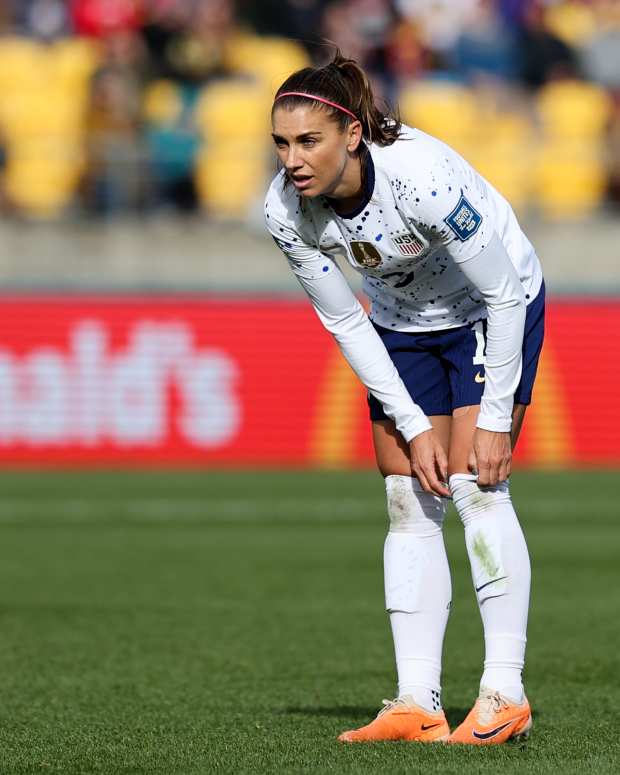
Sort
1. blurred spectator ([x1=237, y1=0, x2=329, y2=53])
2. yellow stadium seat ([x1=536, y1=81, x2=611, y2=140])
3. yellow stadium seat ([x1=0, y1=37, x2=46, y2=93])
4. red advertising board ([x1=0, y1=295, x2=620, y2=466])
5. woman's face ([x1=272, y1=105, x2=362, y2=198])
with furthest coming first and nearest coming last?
blurred spectator ([x1=237, y1=0, x2=329, y2=53]) < yellow stadium seat ([x1=0, y1=37, x2=46, y2=93]) < yellow stadium seat ([x1=536, y1=81, x2=611, y2=140]) < red advertising board ([x1=0, y1=295, x2=620, y2=466]) < woman's face ([x1=272, y1=105, x2=362, y2=198])

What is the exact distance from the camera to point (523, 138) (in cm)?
1656

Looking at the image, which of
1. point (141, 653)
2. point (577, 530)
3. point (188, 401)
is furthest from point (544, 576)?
point (188, 401)

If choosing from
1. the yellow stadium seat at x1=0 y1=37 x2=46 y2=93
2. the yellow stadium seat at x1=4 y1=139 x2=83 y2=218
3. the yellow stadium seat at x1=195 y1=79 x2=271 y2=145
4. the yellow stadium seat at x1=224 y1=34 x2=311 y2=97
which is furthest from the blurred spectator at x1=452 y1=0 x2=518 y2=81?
the yellow stadium seat at x1=0 y1=37 x2=46 y2=93

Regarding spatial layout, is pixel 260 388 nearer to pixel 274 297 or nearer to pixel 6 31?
pixel 274 297

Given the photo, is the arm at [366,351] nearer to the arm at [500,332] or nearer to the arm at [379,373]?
the arm at [379,373]

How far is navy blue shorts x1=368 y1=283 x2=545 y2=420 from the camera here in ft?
15.7

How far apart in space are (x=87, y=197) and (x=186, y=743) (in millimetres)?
12473

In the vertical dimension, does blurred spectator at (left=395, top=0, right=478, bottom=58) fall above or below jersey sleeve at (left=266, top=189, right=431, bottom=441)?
above

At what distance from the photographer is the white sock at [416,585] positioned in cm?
484

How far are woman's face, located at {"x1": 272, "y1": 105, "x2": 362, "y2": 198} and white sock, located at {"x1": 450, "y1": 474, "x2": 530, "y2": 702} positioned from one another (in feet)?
3.14

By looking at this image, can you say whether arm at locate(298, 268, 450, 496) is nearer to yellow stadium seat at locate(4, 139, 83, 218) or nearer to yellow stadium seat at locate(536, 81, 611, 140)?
yellow stadium seat at locate(4, 139, 83, 218)

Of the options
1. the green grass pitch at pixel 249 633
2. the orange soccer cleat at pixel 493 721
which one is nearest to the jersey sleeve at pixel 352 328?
the orange soccer cleat at pixel 493 721

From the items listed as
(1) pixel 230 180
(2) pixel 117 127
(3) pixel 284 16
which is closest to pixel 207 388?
(1) pixel 230 180

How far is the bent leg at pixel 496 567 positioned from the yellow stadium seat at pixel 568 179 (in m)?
12.0
